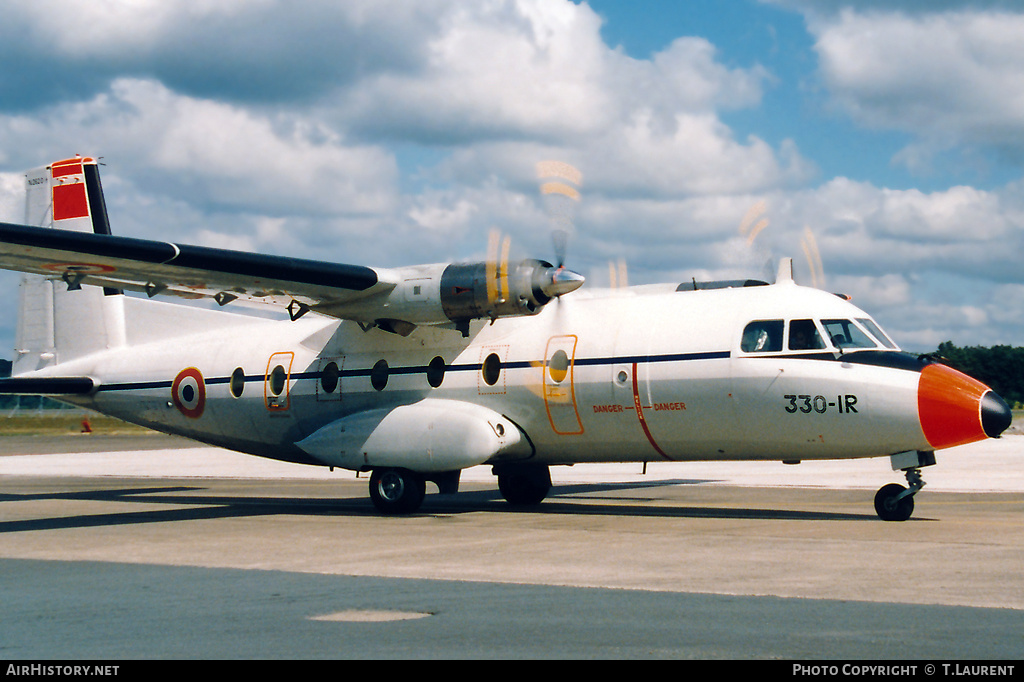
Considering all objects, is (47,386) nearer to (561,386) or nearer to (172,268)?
(172,268)

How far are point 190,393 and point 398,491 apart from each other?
5.64 metres

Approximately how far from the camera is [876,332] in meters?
14.3

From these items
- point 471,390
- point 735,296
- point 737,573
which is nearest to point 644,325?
point 735,296

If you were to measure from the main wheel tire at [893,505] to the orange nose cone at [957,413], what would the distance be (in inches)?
40.2

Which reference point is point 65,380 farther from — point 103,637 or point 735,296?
point 103,637

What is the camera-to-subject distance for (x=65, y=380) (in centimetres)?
2052

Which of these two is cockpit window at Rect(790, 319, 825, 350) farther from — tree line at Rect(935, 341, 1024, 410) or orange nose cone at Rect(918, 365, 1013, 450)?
tree line at Rect(935, 341, 1024, 410)

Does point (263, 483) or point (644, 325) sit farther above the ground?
point (644, 325)

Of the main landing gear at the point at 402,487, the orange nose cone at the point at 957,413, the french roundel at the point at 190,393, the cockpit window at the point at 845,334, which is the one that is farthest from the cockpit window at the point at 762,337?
the french roundel at the point at 190,393

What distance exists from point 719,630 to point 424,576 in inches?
141

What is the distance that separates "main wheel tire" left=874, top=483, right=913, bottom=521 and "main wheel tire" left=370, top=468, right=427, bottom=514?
6973 millimetres

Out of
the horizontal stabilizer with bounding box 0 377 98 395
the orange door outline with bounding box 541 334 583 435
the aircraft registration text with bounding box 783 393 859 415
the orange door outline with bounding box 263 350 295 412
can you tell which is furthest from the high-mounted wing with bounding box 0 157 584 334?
the horizontal stabilizer with bounding box 0 377 98 395

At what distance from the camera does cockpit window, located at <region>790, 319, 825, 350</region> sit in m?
14.1

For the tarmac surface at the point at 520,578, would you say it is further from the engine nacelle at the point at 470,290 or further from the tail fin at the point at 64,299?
the tail fin at the point at 64,299
